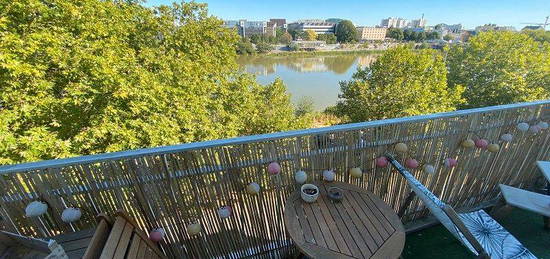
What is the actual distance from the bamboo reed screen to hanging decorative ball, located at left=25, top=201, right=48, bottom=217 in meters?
0.07

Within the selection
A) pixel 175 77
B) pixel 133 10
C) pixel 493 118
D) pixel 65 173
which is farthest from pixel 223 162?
pixel 133 10

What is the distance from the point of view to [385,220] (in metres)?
1.58

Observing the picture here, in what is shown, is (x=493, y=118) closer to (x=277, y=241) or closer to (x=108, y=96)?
(x=277, y=241)

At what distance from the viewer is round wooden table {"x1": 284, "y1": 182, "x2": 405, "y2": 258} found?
4.56ft

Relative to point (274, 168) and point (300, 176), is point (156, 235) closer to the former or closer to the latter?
point (274, 168)

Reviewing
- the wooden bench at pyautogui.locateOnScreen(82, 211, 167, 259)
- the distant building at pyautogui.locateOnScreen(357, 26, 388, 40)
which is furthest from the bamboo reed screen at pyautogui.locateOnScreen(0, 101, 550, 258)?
the distant building at pyautogui.locateOnScreen(357, 26, 388, 40)

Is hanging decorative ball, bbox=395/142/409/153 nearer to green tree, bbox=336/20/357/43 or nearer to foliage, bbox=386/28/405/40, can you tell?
green tree, bbox=336/20/357/43

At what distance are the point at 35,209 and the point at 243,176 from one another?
1.19 meters

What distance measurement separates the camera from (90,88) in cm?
381

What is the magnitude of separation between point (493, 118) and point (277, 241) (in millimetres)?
2195

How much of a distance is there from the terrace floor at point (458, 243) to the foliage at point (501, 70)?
7695 mm

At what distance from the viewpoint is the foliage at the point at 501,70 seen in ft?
27.0

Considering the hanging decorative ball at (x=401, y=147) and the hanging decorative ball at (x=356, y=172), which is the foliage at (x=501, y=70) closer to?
the hanging decorative ball at (x=401, y=147)

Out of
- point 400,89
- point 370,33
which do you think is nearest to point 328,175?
point 400,89
